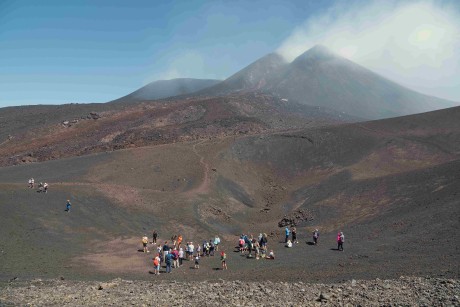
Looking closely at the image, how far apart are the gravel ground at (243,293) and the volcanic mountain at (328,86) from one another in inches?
4645

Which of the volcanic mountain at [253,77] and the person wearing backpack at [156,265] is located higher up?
the volcanic mountain at [253,77]

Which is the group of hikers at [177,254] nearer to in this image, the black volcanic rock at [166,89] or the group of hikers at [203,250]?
the group of hikers at [203,250]

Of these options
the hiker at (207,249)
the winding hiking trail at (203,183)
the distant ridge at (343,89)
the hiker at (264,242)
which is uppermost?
the distant ridge at (343,89)

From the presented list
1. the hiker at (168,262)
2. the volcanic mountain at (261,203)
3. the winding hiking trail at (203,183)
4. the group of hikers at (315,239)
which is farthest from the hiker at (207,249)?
the winding hiking trail at (203,183)

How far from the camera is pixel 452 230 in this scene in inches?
1039

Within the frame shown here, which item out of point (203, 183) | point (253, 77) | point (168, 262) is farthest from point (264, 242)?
point (253, 77)

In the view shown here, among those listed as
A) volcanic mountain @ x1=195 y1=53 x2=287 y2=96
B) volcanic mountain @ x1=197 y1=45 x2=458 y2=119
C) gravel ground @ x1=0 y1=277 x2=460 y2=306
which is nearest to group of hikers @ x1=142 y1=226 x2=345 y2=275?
gravel ground @ x1=0 y1=277 x2=460 y2=306

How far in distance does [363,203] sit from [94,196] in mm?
24870

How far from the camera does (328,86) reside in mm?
156000

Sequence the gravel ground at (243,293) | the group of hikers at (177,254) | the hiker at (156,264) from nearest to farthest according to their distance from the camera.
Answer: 1. the gravel ground at (243,293)
2. the hiker at (156,264)
3. the group of hikers at (177,254)

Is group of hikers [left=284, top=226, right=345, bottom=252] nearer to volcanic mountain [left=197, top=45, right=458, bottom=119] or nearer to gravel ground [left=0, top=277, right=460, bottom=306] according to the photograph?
gravel ground [left=0, top=277, right=460, bottom=306]

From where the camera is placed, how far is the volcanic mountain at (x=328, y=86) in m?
141

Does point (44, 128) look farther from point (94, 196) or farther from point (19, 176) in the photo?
point (94, 196)

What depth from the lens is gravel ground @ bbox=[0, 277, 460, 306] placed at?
52.1 feet
